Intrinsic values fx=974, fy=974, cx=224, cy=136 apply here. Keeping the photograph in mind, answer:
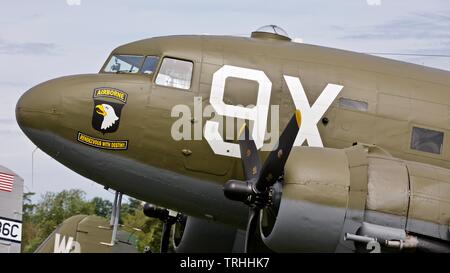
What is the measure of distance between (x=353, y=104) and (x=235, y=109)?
198cm

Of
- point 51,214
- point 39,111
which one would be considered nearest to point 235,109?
point 39,111

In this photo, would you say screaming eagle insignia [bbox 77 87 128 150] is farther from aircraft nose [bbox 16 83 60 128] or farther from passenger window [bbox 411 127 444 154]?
passenger window [bbox 411 127 444 154]

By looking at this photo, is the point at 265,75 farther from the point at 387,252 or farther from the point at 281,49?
the point at 387,252

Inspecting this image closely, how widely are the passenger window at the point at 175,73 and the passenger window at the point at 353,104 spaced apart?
8.32 feet

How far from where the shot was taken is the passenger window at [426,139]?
16062 mm

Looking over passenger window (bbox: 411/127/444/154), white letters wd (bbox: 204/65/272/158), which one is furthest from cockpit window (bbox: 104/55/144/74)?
passenger window (bbox: 411/127/444/154)

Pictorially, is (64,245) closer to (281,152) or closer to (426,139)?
(426,139)

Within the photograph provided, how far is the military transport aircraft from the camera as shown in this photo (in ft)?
50.6

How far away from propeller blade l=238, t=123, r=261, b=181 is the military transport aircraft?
0.02 m

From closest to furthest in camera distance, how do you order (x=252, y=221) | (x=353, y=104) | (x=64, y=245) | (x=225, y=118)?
1. (x=252, y=221)
2. (x=225, y=118)
3. (x=353, y=104)
4. (x=64, y=245)

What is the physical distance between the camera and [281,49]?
16.5 m

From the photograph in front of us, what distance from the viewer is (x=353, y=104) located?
1605 centimetres

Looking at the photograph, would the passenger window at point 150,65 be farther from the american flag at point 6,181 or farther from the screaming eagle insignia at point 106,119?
the american flag at point 6,181

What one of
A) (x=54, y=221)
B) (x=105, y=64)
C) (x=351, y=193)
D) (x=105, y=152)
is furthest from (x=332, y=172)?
(x=54, y=221)
